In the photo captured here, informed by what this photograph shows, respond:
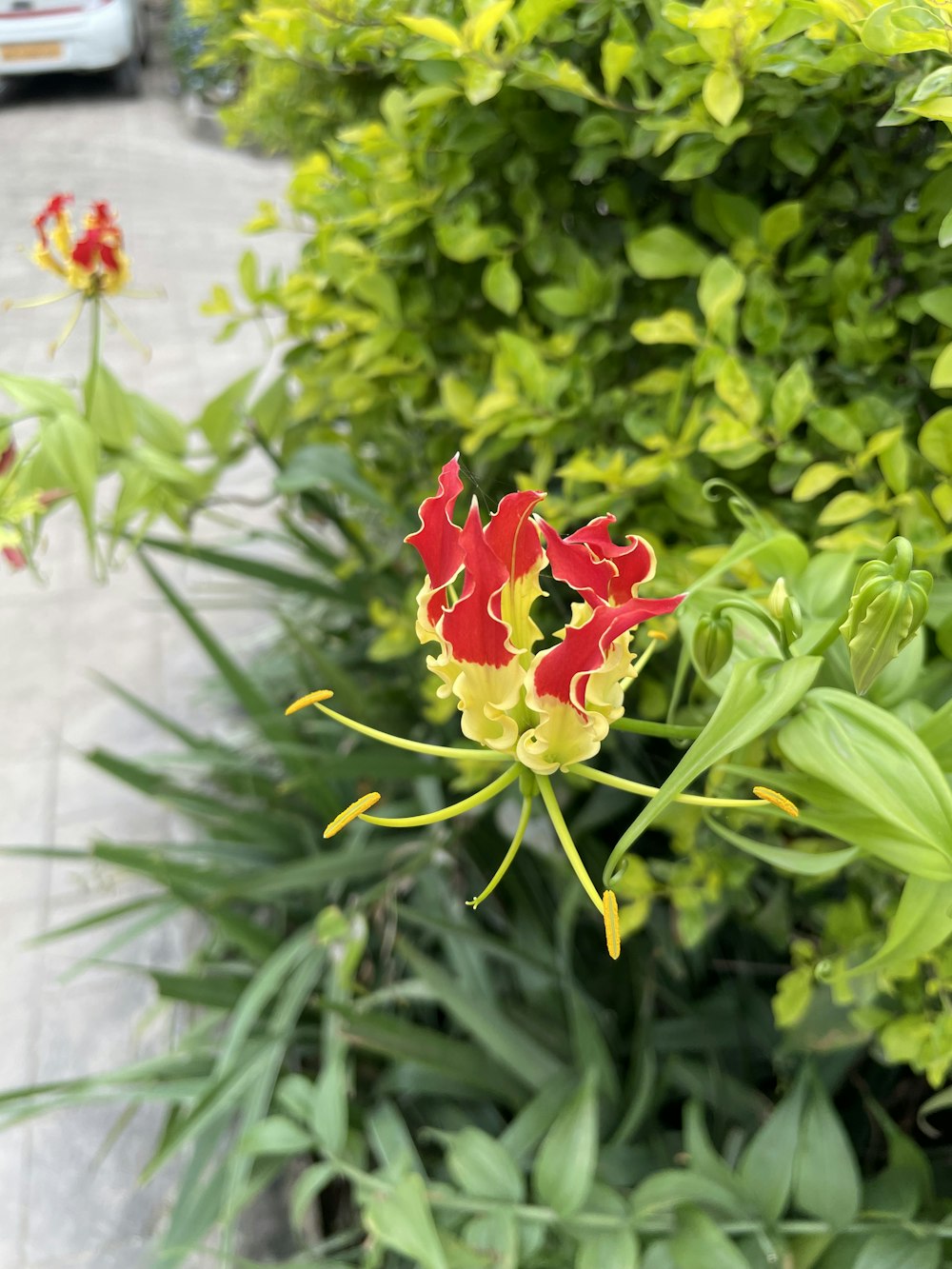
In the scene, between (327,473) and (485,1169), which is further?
(327,473)

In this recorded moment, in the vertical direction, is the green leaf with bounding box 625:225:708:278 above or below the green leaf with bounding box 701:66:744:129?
below

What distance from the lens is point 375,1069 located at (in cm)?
104

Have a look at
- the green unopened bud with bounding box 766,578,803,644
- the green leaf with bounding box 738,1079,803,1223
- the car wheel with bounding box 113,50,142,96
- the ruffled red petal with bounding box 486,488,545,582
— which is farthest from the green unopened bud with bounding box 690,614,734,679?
the car wheel with bounding box 113,50,142,96

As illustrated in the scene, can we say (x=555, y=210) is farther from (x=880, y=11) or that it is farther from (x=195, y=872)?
(x=195, y=872)

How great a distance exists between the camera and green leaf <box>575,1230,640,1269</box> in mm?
627

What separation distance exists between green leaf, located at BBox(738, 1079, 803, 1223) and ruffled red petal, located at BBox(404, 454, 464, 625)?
57cm

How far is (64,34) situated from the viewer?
2664mm

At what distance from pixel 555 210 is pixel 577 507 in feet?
0.80

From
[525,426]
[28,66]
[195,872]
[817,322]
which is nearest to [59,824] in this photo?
[195,872]

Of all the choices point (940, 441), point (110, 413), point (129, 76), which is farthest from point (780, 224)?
point (129, 76)

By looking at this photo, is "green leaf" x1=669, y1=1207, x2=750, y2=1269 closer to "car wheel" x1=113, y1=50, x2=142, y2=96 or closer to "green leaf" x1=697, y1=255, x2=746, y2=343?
"green leaf" x1=697, y1=255, x2=746, y2=343

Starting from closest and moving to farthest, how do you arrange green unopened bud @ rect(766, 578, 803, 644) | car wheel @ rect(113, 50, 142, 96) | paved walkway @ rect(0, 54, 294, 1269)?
green unopened bud @ rect(766, 578, 803, 644) < paved walkway @ rect(0, 54, 294, 1269) < car wheel @ rect(113, 50, 142, 96)

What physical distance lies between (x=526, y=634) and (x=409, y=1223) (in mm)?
521

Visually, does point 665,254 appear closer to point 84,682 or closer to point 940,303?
point 940,303
